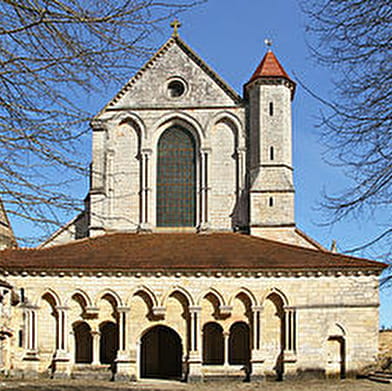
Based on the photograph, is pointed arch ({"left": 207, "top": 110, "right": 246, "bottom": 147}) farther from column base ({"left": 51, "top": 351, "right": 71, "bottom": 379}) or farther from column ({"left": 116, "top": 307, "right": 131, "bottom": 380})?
column base ({"left": 51, "top": 351, "right": 71, "bottom": 379})

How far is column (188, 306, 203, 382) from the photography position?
24.6 meters

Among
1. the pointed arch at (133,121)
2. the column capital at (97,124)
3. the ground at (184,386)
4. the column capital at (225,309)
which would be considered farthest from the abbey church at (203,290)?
the column capital at (97,124)

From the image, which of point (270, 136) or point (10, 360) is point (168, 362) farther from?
point (270, 136)

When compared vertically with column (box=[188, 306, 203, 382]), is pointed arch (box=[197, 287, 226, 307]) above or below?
above

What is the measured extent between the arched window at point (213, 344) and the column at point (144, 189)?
5926 mm

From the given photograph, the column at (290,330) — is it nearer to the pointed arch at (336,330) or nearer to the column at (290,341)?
the column at (290,341)

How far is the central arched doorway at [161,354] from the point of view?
2795 centimetres

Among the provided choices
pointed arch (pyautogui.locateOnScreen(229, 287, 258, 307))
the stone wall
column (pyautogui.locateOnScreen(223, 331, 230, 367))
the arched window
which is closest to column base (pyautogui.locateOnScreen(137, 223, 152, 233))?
the arched window

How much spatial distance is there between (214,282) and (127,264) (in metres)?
3.04

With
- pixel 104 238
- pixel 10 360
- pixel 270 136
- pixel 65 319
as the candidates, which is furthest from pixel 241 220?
pixel 10 360

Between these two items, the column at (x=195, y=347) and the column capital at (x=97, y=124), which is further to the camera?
the column at (x=195, y=347)

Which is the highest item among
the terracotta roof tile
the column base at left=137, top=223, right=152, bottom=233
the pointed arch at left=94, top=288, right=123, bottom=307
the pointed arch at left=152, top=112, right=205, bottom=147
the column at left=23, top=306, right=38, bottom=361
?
the pointed arch at left=152, top=112, right=205, bottom=147

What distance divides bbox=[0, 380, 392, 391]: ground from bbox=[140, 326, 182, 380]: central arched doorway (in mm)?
3708

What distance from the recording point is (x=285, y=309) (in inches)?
989
